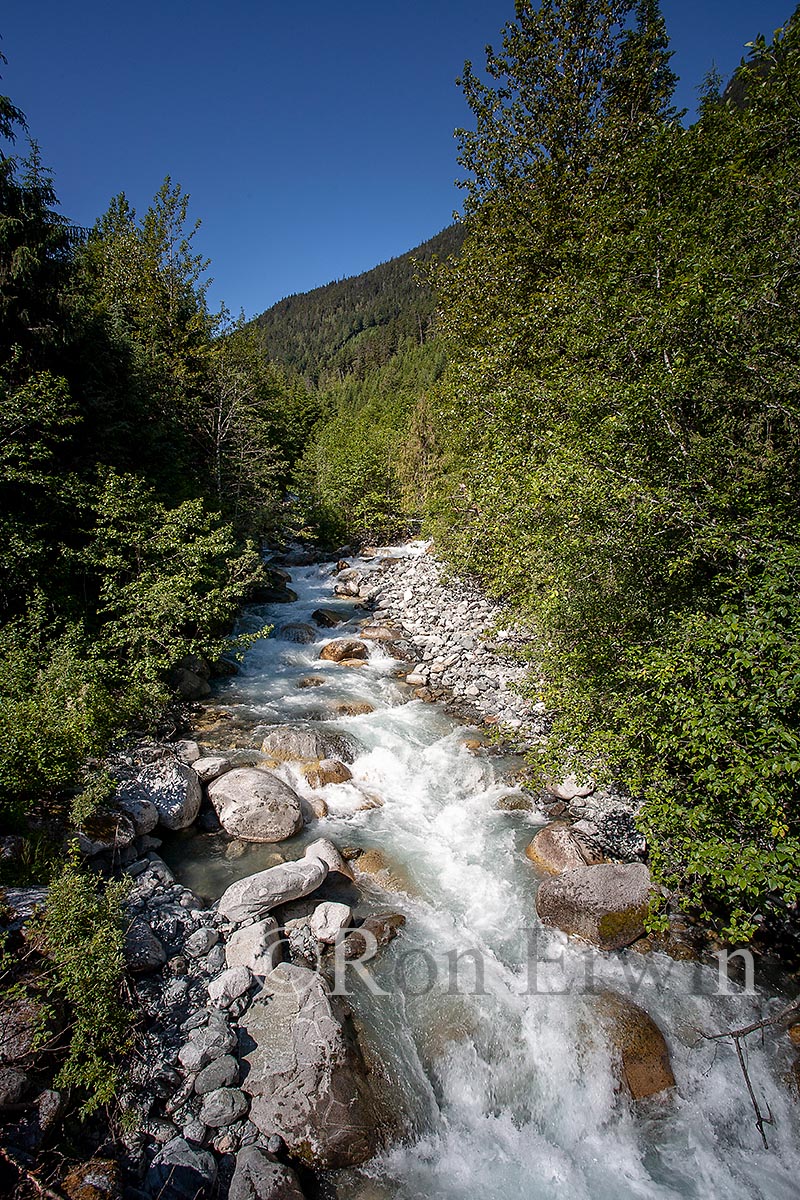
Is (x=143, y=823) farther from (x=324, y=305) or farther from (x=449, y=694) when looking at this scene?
(x=324, y=305)

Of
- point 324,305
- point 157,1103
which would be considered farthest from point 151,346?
point 324,305

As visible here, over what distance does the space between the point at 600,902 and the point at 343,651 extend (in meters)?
10.7

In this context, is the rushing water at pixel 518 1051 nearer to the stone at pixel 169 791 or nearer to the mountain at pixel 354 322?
the stone at pixel 169 791

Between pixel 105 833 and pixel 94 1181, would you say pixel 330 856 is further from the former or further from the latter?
pixel 94 1181

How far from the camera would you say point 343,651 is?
1616cm

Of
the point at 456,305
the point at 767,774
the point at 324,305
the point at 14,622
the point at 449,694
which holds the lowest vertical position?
the point at 449,694

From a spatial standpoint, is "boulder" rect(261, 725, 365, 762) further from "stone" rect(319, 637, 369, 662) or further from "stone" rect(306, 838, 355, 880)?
"stone" rect(319, 637, 369, 662)

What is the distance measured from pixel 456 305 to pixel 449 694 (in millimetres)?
12220

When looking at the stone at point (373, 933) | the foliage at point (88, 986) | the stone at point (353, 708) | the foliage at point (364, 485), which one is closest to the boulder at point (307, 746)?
the stone at point (353, 708)

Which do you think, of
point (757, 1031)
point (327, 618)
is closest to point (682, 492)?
point (757, 1031)

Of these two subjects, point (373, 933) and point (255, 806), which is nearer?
point (373, 933)

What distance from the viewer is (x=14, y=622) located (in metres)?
9.20

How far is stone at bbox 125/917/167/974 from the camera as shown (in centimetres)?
578

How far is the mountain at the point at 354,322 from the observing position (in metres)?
108
